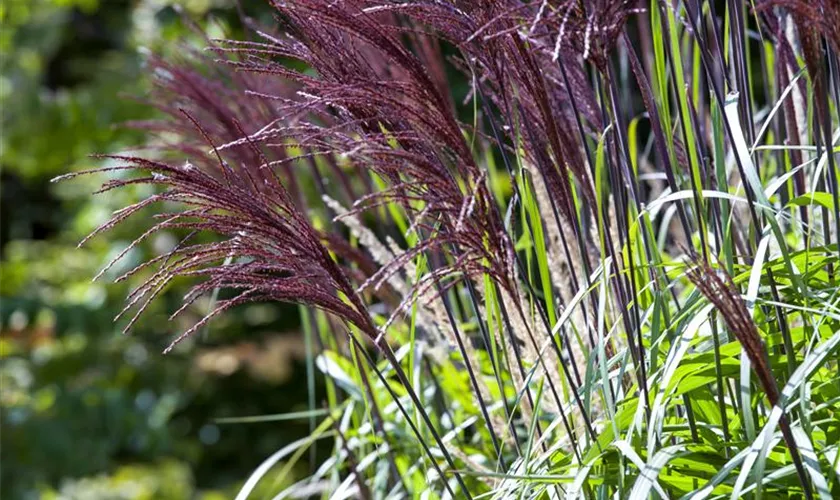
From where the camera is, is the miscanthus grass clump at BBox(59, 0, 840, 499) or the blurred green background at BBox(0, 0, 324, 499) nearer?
the miscanthus grass clump at BBox(59, 0, 840, 499)

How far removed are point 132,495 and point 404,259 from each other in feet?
17.7

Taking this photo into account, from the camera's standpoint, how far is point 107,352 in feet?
17.7

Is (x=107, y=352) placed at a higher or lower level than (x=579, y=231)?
lower

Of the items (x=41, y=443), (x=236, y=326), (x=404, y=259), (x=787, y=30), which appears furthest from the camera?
(x=236, y=326)

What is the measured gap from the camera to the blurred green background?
4.76 m

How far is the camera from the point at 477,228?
41.0 inches

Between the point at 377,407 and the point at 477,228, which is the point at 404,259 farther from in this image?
the point at 377,407

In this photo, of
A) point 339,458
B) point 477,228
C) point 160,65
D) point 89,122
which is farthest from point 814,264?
point 89,122

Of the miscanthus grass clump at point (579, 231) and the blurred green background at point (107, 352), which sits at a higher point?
the miscanthus grass clump at point (579, 231)

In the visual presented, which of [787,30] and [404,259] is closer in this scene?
[404,259]

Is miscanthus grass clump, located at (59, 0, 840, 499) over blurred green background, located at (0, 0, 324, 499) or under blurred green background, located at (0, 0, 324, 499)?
over

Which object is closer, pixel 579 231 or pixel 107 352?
pixel 579 231

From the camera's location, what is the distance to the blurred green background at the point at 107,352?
4.76 meters

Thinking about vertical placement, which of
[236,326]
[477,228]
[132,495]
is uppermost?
[477,228]
